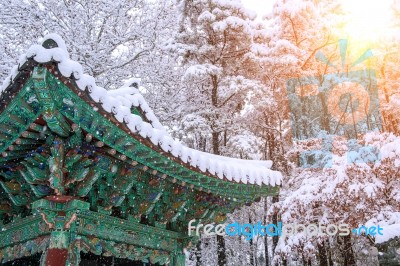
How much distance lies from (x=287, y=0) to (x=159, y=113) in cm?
764

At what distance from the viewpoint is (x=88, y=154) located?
12.5 feet

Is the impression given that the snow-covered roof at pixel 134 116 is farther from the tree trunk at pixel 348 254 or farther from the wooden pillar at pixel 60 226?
the tree trunk at pixel 348 254

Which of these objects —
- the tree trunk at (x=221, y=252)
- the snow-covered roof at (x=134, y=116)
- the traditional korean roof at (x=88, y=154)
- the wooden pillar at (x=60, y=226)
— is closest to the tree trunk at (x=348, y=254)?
the tree trunk at (x=221, y=252)

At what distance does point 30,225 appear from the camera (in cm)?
445

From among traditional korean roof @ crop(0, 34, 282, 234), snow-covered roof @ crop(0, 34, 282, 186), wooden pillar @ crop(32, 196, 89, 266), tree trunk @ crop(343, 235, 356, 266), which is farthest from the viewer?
tree trunk @ crop(343, 235, 356, 266)

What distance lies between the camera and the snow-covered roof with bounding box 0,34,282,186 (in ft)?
9.26

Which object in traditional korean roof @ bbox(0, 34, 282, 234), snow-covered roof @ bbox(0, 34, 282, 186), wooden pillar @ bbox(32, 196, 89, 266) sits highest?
snow-covered roof @ bbox(0, 34, 282, 186)

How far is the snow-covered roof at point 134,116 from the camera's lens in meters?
2.82

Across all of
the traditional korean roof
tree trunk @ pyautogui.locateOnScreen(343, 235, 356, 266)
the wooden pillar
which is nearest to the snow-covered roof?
the traditional korean roof

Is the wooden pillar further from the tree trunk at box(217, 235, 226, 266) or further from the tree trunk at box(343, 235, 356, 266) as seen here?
the tree trunk at box(343, 235, 356, 266)

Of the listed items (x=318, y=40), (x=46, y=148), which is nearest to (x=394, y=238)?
(x=46, y=148)

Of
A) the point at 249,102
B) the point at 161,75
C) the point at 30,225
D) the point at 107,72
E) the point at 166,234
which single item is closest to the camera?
the point at 30,225

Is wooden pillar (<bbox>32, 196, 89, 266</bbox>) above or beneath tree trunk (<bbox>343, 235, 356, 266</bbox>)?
beneath

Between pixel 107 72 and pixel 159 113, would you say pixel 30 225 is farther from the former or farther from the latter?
pixel 159 113
